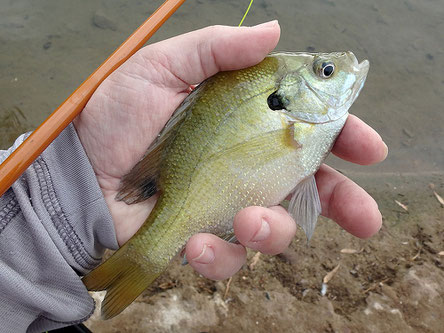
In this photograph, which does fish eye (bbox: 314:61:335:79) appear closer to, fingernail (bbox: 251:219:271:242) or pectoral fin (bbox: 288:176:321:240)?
pectoral fin (bbox: 288:176:321:240)

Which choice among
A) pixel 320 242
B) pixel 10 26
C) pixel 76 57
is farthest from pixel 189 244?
pixel 10 26

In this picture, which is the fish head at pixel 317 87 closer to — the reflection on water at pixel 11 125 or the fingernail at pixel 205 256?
the fingernail at pixel 205 256

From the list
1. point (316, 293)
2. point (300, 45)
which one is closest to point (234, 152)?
point (316, 293)

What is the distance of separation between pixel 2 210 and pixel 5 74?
392 centimetres

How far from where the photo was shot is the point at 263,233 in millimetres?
1887

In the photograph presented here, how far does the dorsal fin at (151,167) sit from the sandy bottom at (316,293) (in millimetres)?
1244

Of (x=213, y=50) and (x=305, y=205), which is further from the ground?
(x=213, y=50)

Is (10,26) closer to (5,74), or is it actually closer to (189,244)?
(5,74)

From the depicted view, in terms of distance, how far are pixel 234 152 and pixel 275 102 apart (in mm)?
321

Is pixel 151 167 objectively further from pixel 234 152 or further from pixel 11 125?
pixel 11 125

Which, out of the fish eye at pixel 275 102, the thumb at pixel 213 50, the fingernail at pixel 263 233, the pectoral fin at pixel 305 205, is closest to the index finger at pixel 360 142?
the pectoral fin at pixel 305 205

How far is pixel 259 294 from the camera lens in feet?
10.5

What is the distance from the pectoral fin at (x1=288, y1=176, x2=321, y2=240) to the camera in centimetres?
217

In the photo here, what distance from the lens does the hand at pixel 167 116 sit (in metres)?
2.12
